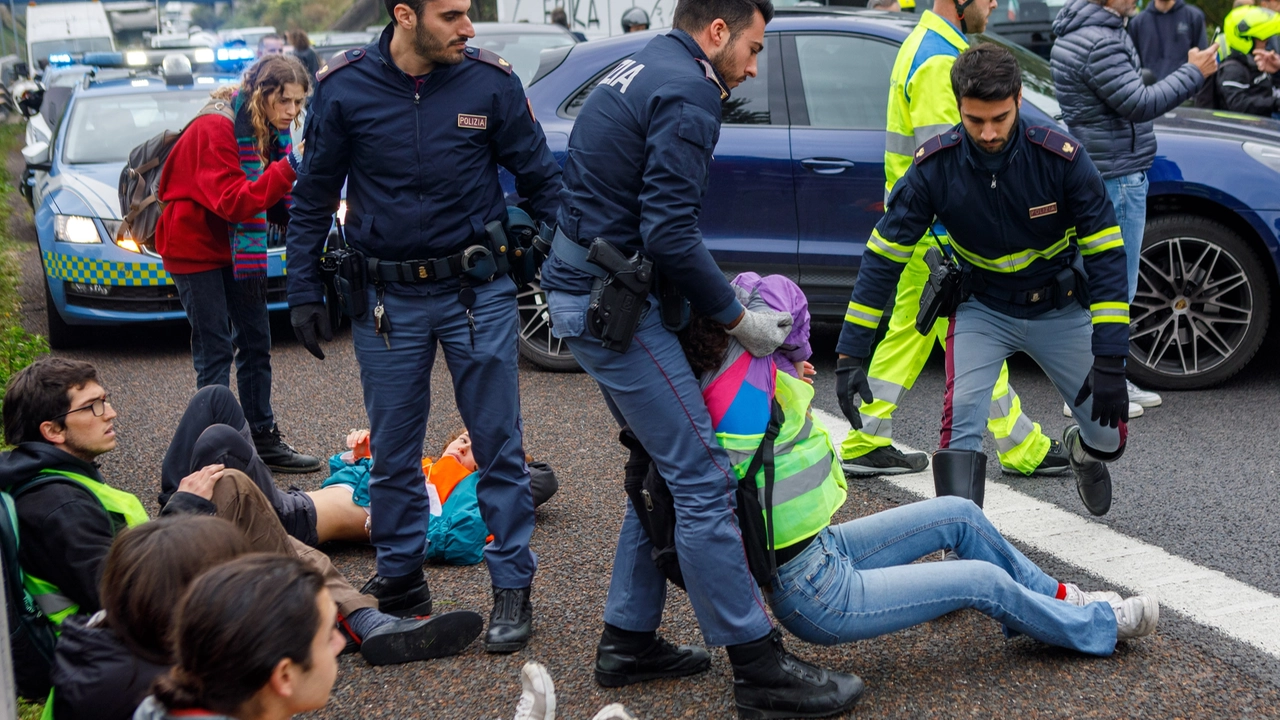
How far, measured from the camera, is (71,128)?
29.8 ft

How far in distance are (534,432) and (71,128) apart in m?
5.16

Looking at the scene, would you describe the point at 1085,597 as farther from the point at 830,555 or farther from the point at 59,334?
the point at 59,334

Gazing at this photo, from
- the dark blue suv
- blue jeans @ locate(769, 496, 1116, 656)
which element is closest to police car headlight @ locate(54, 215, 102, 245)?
the dark blue suv

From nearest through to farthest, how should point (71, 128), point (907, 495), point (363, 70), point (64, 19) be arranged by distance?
1. point (363, 70)
2. point (907, 495)
3. point (71, 128)
4. point (64, 19)

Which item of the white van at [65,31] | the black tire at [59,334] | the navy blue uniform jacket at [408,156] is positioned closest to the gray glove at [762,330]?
the navy blue uniform jacket at [408,156]

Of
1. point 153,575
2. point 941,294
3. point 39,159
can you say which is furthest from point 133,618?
point 39,159

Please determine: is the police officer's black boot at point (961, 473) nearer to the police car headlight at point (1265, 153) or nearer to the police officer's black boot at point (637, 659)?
the police officer's black boot at point (637, 659)

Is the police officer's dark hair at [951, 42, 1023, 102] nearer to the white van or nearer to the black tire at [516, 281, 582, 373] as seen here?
the black tire at [516, 281, 582, 373]

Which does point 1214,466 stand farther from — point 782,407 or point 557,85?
point 557,85

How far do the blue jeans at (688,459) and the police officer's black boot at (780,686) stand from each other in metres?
0.05

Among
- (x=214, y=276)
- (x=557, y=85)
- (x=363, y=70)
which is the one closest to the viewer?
(x=363, y=70)

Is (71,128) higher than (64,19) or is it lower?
higher

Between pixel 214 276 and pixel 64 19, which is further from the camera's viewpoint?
pixel 64 19

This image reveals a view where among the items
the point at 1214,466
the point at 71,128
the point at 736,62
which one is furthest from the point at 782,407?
the point at 71,128
